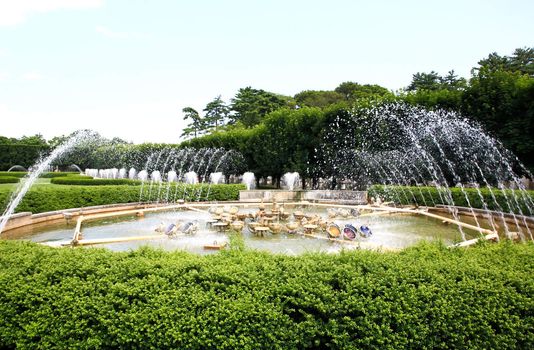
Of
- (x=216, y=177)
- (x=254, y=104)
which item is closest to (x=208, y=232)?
(x=216, y=177)

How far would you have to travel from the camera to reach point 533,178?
666 inches

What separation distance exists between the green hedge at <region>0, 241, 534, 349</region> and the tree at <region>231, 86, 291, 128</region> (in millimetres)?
50733

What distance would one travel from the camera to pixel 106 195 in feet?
52.1

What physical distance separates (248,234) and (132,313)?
6.61 m

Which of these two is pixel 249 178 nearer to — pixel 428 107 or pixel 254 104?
pixel 428 107

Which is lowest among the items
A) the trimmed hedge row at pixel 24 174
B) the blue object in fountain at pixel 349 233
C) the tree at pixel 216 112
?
the blue object in fountain at pixel 349 233

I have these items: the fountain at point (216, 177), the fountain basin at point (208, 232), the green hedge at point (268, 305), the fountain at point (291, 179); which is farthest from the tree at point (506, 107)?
the fountain at point (216, 177)

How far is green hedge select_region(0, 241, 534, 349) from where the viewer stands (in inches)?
129

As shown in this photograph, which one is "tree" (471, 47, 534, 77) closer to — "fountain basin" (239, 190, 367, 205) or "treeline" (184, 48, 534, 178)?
"treeline" (184, 48, 534, 178)

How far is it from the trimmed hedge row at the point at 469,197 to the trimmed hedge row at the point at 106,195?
807cm

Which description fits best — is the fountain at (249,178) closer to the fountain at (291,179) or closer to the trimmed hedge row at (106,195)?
the fountain at (291,179)

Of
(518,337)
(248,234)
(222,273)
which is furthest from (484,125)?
(222,273)

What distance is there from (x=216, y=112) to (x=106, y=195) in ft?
168

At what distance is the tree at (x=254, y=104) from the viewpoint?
5525 centimetres
